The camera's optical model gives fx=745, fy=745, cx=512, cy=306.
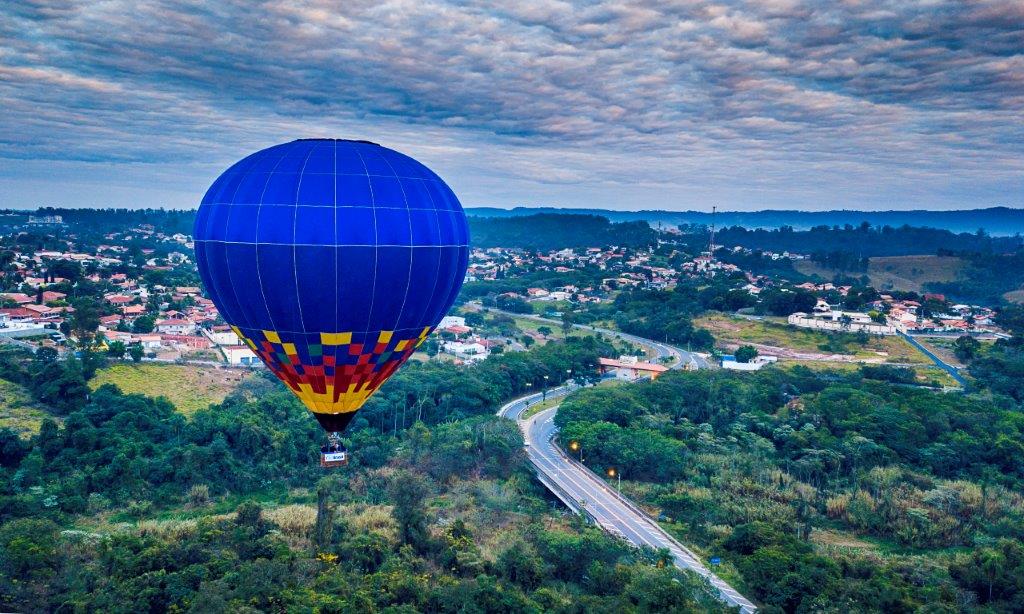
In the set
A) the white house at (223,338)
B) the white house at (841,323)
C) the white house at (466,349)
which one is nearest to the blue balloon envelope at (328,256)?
the white house at (223,338)

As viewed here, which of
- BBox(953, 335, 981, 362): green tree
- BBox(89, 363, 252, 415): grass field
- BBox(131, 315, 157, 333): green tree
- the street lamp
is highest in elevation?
BBox(953, 335, 981, 362): green tree

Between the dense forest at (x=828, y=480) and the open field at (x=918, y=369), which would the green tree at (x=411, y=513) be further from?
the open field at (x=918, y=369)

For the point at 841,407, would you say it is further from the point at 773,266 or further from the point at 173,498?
the point at 773,266

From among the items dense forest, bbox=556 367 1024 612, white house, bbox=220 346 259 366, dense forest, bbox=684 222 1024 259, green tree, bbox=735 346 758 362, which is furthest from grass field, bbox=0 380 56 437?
dense forest, bbox=684 222 1024 259

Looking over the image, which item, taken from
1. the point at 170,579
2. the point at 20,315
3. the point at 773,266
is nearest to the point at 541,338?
the point at 20,315

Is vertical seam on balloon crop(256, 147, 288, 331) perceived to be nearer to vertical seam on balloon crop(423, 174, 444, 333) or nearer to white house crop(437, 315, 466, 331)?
vertical seam on balloon crop(423, 174, 444, 333)

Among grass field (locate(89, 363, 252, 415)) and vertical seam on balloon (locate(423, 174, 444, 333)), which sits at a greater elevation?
vertical seam on balloon (locate(423, 174, 444, 333))

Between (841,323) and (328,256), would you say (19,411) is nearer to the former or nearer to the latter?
(328,256)
